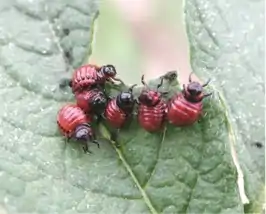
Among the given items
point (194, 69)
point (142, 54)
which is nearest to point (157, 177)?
point (194, 69)

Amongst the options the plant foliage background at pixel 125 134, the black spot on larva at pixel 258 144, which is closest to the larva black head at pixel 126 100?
the plant foliage background at pixel 125 134

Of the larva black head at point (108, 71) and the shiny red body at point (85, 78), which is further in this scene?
the larva black head at point (108, 71)

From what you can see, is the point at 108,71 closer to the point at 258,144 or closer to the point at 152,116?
the point at 152,116

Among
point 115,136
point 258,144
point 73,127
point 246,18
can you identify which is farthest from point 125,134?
point 246,18

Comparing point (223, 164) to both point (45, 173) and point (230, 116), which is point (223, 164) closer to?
point (230, 116)

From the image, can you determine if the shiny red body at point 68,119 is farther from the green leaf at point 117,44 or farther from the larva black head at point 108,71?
the green leaf at point 117,44
